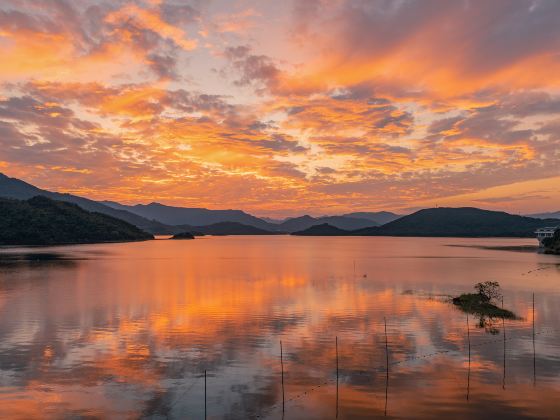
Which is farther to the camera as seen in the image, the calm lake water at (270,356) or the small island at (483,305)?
the small island at (483,305)

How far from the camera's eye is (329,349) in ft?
165

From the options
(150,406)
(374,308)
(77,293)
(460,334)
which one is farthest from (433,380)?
(77,293)

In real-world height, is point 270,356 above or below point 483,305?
below

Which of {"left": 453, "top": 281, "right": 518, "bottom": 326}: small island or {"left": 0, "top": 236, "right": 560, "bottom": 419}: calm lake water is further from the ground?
{"left": 453, "top": 281, "right": 518, "bottom": 326}: small island

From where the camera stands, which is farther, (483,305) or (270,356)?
(483,305)

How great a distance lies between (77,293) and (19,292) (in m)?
11.8

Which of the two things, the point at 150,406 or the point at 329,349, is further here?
the point at 329,349

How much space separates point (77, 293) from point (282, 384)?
72994mm

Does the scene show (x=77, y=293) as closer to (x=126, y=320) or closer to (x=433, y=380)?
(x=126, y=320)

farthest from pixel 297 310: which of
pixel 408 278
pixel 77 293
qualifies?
pixel 408 278

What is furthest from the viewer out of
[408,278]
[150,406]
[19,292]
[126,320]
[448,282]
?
[408,278]

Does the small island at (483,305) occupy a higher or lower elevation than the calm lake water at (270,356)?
higher

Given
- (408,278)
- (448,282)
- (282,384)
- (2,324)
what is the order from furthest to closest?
(408,278), (448,282), (2,324), (282,384)

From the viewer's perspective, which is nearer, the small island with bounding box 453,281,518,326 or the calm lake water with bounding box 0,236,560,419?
the calm lake water with bounding box 0,236,560,419
